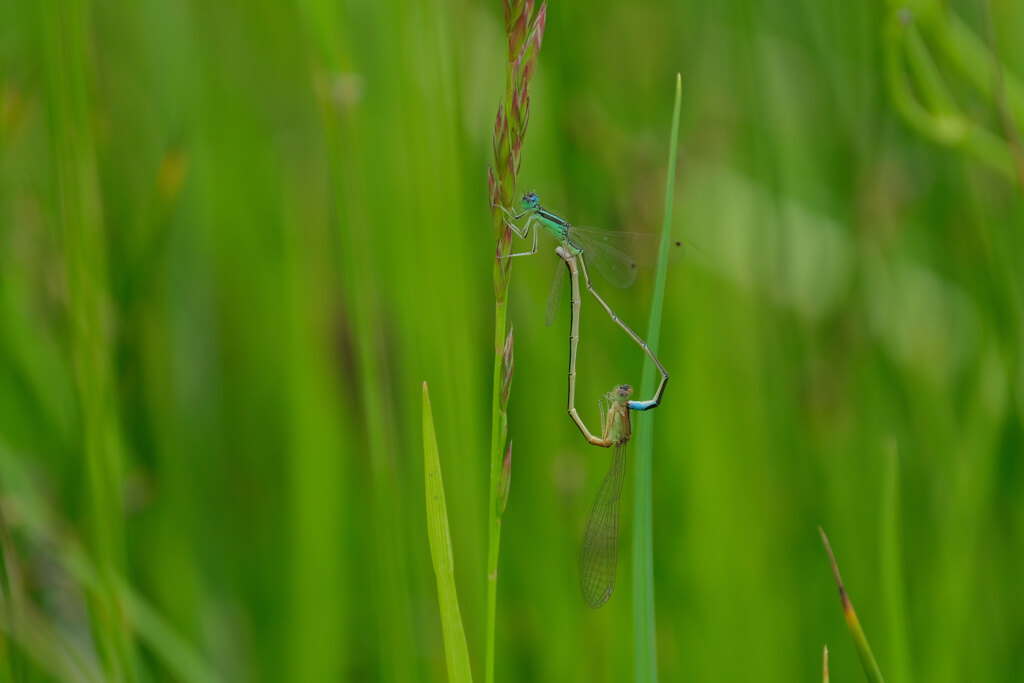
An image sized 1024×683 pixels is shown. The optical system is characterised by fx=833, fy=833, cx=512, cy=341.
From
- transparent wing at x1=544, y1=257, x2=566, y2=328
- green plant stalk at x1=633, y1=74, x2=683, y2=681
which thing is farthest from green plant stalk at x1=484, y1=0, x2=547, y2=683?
transparent wing at x1=544, y1=257, x2=566, y2=328

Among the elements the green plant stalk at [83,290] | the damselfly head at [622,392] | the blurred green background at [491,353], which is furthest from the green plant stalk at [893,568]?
the green plant stalk at [83,290]

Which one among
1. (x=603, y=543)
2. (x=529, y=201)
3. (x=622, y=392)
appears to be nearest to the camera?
(x=603, y=543)

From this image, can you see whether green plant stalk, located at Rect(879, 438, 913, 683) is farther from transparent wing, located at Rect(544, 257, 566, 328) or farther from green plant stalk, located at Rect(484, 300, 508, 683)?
transparent wing, located at Rect(544, 257, 566, 328)

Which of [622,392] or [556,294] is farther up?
[556,294]

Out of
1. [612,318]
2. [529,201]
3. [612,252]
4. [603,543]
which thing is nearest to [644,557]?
[603,543]

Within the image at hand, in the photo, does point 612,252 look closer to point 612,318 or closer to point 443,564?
point 612,318

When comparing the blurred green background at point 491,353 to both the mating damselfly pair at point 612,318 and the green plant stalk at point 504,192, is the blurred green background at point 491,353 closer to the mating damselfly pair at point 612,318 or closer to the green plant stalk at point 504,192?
the mating damselfly pair at point 612,318
